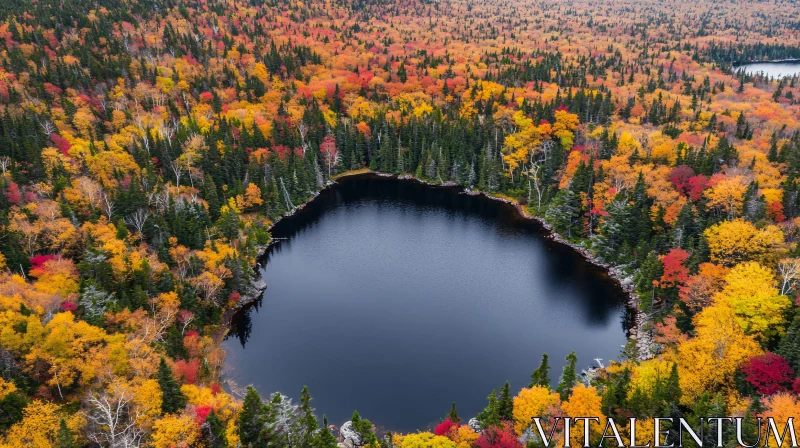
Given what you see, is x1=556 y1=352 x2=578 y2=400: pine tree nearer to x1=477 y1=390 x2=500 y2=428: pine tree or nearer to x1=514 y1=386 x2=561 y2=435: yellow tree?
x1=514 y1=386 x2=561 y2=435: yellow tree

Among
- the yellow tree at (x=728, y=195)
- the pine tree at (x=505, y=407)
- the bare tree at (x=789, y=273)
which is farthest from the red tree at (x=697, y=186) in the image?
the pine tree at (x=505, y=407)

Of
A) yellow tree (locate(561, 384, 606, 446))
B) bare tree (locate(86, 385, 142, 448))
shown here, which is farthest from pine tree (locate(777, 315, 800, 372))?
bare tree (locate(86, 385, 142, 448))

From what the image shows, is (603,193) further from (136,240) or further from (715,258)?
(136,240)

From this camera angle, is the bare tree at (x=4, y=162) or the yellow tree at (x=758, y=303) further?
the bare tree at (x=4, y=162)

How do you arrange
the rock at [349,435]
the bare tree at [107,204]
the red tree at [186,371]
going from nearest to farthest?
the rock at [349,435], the red tree at [186,371], the bare tree at [107,204]

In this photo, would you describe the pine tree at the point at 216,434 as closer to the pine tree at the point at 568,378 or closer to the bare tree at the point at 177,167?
the pine tree at the point at 568,378

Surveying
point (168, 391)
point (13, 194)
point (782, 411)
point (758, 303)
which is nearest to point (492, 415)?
point (782, 411)
